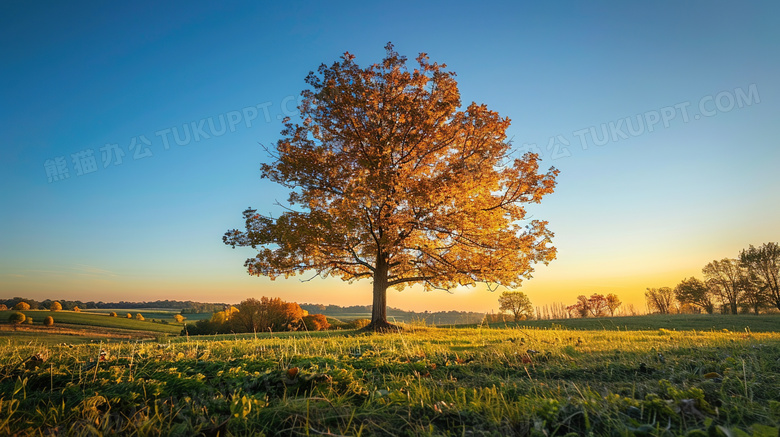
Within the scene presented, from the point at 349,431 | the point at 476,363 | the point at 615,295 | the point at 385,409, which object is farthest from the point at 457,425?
the point at 615,295

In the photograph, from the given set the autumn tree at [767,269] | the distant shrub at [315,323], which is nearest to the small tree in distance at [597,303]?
the autumn tree at [767,269]

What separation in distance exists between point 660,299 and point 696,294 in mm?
4058

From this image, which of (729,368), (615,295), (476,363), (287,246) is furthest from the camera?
(615,295)

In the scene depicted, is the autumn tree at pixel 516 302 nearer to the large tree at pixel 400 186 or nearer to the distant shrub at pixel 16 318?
the large tree at pixel 400 186

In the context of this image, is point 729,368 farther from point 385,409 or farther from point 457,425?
point 385,409

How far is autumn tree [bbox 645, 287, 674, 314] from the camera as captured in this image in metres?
42.7

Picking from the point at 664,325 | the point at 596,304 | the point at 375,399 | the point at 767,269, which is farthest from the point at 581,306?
the point at 375,399

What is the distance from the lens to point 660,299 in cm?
4341

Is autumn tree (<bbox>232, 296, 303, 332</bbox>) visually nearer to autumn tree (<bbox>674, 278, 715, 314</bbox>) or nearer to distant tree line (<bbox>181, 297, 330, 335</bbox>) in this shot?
distant tree line (<bbox>181, 297, 330, 335</bbox>)

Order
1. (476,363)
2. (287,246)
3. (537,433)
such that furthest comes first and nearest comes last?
1. (287,246)
2. (476,363)
3. (537,433)

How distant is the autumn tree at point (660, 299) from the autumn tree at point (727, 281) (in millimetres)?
4457

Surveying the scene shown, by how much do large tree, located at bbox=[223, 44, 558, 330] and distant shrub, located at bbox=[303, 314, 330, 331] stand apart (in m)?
8.58

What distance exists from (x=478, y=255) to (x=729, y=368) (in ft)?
31.4

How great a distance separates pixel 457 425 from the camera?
2406 mm
